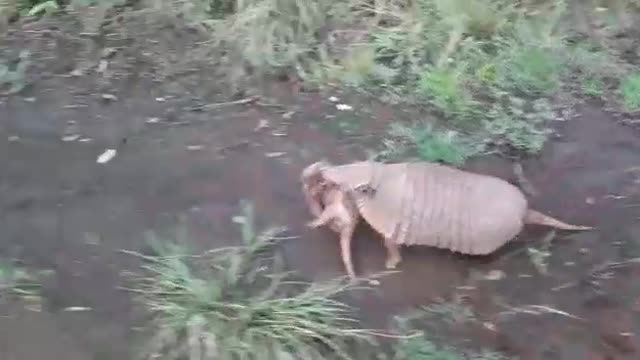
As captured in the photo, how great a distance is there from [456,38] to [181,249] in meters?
1.81

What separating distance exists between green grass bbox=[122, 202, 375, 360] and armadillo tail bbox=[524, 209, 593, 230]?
2.23 feet

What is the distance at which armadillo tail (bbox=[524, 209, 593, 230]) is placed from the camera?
3266 millimetres

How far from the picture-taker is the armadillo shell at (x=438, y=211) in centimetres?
317

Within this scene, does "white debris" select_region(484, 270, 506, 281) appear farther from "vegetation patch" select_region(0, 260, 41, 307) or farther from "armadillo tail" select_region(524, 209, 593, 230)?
"vegetation patch" select_region(0, 260, 41, 307)

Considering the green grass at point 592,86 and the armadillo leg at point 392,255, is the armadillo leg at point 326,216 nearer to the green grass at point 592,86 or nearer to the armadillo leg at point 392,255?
the armadillo leg at point 392,255

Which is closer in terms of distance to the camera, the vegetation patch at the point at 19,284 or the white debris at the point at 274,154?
the vegetation patch at the point at 19,284

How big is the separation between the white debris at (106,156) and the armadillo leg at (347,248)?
1.03 metres

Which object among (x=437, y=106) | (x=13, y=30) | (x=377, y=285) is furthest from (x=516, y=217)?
(x=13, y=30)

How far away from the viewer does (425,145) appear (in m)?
3.77

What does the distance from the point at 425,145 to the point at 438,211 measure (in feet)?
2.06

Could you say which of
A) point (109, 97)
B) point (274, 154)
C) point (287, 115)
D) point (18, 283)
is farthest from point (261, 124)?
point (18, 283)

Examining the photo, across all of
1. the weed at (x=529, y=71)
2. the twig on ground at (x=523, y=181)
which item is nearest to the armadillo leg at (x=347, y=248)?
the twig on ground at (x=523, y=181)

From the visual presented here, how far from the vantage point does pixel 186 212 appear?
339cm

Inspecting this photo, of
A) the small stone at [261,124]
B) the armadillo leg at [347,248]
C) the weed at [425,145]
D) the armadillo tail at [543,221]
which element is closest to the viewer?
the armadillo leg at [347,248]
